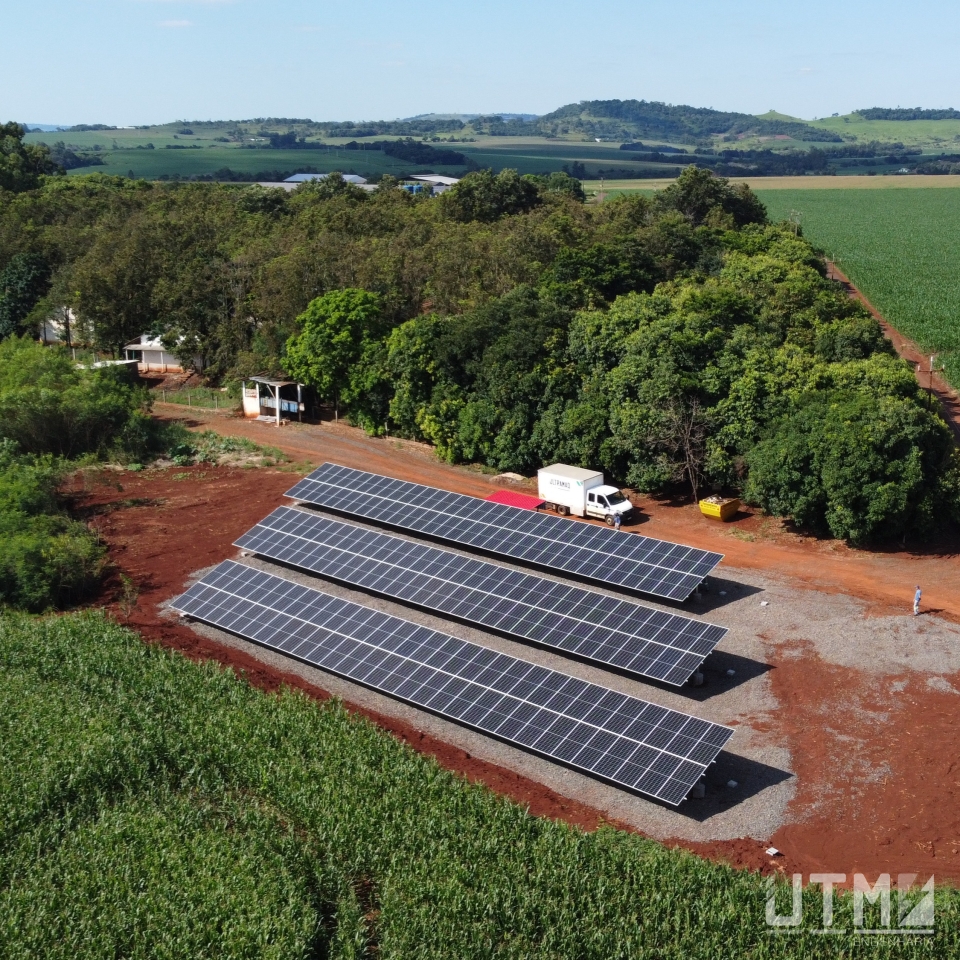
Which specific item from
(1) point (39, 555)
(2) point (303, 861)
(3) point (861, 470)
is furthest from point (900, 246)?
(2) point (303, 861)

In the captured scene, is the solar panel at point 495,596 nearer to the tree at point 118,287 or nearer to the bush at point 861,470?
the bush at point 861,470

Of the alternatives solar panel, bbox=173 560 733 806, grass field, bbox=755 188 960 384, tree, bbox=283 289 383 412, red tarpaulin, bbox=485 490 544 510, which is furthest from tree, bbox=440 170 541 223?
solar panel, bbox=173 560 733 806

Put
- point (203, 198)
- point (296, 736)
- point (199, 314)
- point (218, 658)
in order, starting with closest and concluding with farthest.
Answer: point (296, 736)
point (218, 658)
point (199, 314)
point (203, 198)

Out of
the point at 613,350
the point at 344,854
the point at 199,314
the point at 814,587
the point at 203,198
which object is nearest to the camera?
the point at 344,854

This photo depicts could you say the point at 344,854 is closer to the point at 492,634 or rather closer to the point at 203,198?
the point at 492,634

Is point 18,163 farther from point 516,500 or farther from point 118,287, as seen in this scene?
point 516,500

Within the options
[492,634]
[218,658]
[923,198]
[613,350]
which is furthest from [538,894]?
[923,198]

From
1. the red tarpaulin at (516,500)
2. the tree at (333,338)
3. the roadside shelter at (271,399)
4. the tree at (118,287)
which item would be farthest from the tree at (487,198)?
the red tarpaulin at (516,500)
